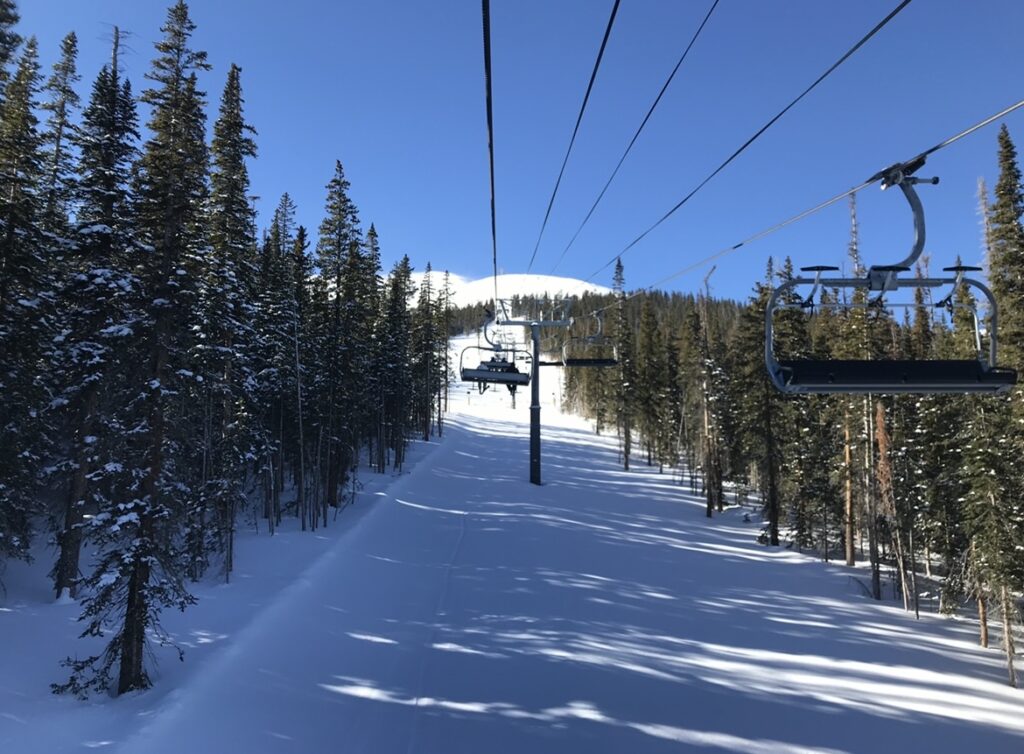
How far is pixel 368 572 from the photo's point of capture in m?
21.3

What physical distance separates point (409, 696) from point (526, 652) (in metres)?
3.54

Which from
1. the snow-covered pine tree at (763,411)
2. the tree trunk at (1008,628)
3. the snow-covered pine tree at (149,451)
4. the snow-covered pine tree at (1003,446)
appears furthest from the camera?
the snow-covered pine tree at (763,411)

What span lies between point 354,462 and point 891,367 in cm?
3318

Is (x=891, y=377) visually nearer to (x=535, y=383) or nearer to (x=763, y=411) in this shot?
(x=535, y=383)

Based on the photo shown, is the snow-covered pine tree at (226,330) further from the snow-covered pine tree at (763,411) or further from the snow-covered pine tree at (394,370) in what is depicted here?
the snow-covered pine tree at (763,411)

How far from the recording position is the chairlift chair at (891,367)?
20.0ft

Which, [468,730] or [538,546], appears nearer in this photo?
[468,730]

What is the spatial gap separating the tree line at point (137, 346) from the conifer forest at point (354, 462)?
10 cm

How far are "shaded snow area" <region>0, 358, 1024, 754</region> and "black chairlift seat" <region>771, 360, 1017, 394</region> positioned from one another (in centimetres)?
834

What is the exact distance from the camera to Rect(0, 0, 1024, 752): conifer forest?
41.6 feet

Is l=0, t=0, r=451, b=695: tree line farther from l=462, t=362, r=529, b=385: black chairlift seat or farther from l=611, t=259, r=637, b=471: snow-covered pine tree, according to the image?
l=611, t=259, r=637, b=471: snow-covered pine tree

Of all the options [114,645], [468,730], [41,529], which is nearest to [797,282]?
[468,730]

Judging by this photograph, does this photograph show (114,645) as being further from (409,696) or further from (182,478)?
(182,478)

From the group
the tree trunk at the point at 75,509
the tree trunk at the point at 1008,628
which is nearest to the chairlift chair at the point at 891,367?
the tree trunk at the point at 1008,628
